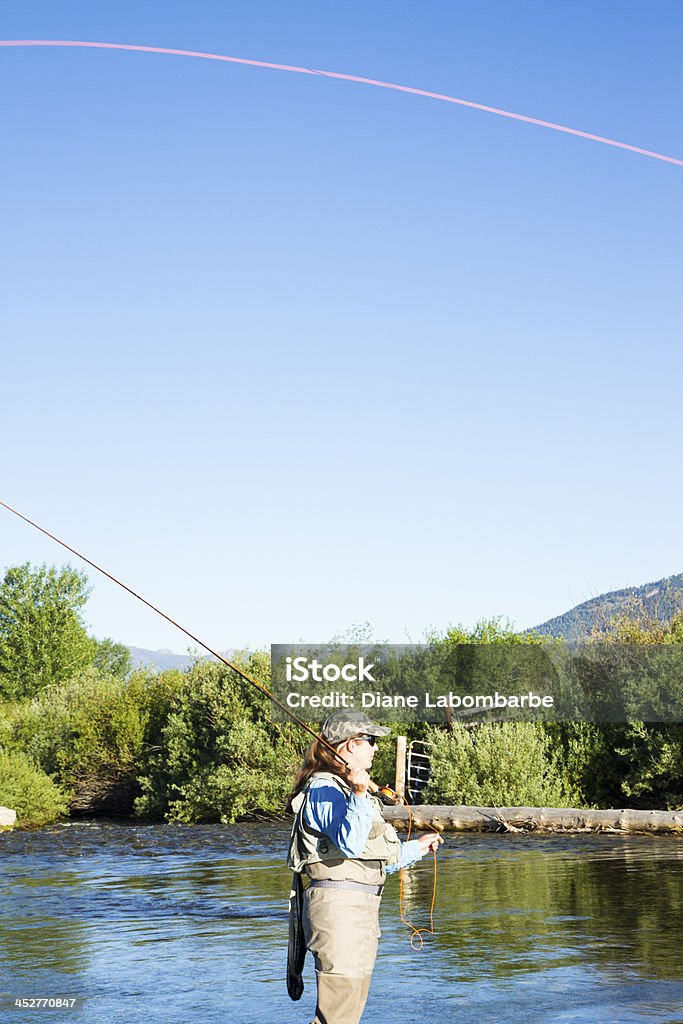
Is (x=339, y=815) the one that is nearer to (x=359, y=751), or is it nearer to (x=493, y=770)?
(x=359, y=751)

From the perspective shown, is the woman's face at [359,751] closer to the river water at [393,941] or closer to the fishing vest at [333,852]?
the fishing vest at [333,852]

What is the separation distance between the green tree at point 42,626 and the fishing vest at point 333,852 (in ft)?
203

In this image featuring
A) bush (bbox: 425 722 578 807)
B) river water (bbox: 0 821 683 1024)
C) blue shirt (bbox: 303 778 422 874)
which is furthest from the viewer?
bush (bbox: 425 722 578 807)

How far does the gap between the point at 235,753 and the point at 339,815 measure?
1054 inches

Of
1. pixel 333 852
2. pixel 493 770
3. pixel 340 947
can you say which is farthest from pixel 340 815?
pixel 493 770

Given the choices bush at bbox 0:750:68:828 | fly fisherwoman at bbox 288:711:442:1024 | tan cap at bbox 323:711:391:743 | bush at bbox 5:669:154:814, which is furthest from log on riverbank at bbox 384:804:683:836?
fly fisherwoman at bbox 288:711:442:1024

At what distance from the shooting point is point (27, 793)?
30.9 metres

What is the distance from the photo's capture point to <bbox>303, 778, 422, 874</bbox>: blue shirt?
5379 millimetres

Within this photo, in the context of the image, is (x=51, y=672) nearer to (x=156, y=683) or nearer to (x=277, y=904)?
(x=156, y=683)

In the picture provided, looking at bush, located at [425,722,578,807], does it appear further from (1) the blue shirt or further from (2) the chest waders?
(1) the blue shirt

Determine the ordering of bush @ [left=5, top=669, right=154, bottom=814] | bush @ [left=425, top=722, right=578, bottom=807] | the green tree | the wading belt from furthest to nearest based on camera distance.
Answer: the green tree, bush @ [left=5, top=669, right=154, bottom=814], bush @ [left=425, top=722, right=578, bottom=807], the wading belt

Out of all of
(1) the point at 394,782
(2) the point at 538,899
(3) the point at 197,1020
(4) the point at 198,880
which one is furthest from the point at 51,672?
(3) the point at 197,1020

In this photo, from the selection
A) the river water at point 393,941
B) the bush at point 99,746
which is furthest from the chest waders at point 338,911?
the bush at point 99,746

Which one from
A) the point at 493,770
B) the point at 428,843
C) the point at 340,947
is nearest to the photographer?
the point at 340,947
